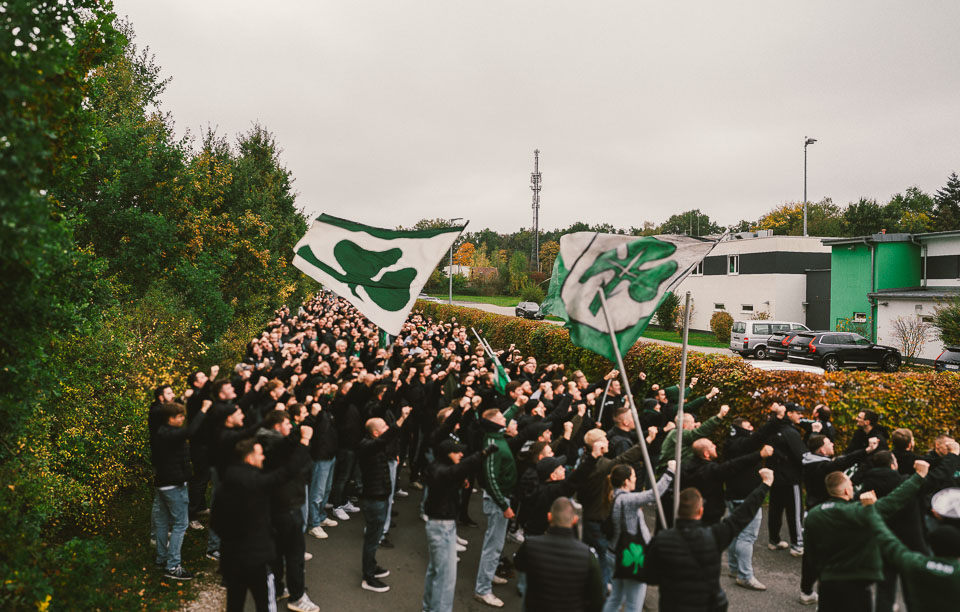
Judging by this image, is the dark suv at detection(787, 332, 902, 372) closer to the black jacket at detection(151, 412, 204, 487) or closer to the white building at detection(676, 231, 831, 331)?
the white building at detection(676, 231, 831, 331)

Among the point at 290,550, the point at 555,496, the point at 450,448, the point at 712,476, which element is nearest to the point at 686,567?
the point at 555,496

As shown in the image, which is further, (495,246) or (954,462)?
(495,246)

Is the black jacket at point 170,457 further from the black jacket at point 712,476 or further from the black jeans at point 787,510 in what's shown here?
the black jeans at point 787,510

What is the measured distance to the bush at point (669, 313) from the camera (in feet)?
127

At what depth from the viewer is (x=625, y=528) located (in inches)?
193

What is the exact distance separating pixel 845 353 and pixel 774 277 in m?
13.2

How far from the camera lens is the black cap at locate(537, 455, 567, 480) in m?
5.51

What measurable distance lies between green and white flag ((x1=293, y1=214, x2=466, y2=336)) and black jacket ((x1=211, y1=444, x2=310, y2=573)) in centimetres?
334

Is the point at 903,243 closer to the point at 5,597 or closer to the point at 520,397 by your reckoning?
the point at 520,397

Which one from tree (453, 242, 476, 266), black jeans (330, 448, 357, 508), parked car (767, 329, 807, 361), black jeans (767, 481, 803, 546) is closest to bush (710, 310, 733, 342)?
parked car (767, 329, 807, 361)

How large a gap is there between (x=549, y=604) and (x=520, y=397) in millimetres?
4040

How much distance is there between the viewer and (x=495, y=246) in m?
135

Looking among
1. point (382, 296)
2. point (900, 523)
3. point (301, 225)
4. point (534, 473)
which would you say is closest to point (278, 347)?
point (382, 296)

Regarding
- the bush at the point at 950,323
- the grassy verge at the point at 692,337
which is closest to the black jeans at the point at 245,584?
the bush at the point at 950,323
